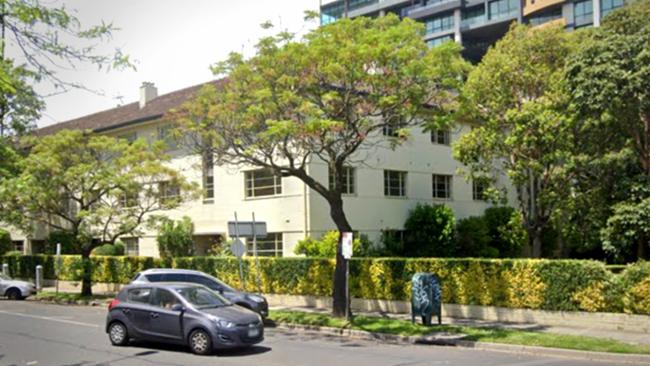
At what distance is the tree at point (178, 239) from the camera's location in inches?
1328

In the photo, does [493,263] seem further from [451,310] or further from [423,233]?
[423,233]

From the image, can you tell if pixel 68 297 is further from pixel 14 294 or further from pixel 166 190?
pixel 166 190

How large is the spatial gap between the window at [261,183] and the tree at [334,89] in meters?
10.2

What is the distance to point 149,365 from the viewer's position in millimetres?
13703

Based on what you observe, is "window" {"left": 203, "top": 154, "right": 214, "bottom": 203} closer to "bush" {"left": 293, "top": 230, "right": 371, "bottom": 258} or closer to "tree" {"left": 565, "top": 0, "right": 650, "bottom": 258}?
"bush" {"left": 293, "top": 230, "right": 371, "bottom": 258}

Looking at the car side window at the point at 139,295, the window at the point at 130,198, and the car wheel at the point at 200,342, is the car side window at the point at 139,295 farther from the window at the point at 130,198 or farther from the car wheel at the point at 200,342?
the window at the point at 130,198

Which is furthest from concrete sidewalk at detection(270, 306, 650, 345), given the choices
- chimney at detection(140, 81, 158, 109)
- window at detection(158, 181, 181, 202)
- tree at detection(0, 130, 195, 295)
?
chimney at detection(140, 81, 158, 109)

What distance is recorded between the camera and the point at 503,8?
267ft

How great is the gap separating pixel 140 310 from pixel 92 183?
49.0ft

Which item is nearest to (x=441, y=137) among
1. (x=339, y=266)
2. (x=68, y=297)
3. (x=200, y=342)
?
(x=339, y=266)

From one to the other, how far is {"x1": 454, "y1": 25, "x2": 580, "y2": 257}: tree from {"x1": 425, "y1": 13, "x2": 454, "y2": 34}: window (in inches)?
2389

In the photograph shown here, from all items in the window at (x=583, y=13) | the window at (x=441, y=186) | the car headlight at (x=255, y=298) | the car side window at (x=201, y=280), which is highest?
the window at (x=583, y=13)

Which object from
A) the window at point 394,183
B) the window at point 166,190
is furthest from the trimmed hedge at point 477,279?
the window at point 394,183

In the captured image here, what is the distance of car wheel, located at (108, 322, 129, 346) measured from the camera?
1611 centimetres
